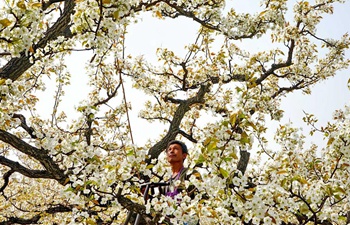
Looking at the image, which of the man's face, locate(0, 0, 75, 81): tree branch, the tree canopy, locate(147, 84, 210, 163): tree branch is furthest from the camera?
locate(147, 84, 210, 163): tree branch

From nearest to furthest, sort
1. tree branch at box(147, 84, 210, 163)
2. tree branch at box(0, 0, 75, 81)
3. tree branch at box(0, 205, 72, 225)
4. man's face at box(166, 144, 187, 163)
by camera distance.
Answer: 1. man's face at box(166, 144, 187, 163)
2. tree branch at box(0, 0, 75, 81)
3. tree branch at box(147, 84, 210, 163)
4. tree branch at box(0, 205, 72, 225)

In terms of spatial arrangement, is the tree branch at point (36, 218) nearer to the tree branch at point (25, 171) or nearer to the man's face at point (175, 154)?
the tree branch at point (25, 171)

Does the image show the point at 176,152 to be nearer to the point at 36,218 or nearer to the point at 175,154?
the point at 175,154

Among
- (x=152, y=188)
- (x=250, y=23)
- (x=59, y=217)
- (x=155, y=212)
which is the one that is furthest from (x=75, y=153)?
(x=59, y=217)

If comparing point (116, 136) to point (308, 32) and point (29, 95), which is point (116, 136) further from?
point (308, 32)

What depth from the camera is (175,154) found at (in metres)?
4.32

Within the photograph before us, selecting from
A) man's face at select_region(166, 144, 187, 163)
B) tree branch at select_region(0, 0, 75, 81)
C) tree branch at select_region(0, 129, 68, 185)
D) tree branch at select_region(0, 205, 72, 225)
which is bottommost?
tree branch at select_region(0, 129, 68, 185)

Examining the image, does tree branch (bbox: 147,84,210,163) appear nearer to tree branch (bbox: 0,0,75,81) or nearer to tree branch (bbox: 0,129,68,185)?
tree branch (bbox: 0,0,75,81)

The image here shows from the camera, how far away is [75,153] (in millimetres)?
3186

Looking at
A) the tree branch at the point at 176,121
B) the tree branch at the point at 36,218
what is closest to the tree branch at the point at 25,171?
the tree branch at the point at 176,121

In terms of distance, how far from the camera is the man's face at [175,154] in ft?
14.1

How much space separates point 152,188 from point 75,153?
799mm

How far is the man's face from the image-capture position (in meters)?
4.31

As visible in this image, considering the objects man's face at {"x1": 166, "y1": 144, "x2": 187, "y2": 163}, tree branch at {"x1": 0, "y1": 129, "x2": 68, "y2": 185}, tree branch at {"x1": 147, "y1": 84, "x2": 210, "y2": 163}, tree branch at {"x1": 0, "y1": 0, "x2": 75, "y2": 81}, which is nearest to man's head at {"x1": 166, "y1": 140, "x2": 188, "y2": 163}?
man's face at {"x1": 166, "y1": 144, "x2": 187, "y2": 163}
